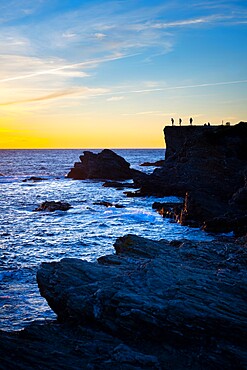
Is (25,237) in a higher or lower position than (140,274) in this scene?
lower

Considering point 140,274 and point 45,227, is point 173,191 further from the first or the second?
point 140,274

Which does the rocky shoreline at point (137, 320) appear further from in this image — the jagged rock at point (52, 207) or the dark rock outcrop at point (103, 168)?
the dark rock outcrop at point (103, 168)

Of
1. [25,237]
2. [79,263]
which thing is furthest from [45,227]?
[79,263]

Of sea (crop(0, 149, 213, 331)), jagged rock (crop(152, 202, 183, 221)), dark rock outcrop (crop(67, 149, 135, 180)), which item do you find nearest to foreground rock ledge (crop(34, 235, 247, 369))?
sea (crop(0, 149, 213, 331))

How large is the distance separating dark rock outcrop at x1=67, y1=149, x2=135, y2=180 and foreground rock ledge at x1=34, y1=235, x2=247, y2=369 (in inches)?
2504

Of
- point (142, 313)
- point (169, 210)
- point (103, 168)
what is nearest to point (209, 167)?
point (169, 210)

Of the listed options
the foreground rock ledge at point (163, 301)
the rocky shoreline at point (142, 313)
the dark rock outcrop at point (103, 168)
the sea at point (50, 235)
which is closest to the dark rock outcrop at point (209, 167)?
the sea at point (50, 235)

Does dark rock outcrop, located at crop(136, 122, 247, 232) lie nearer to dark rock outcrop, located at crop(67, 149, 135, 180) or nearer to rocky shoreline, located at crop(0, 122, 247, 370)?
dark rock outcrop, located at crop(67, 149, 135, 180)

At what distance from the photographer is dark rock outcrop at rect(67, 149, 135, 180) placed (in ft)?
253

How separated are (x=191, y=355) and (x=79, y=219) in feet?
82.7

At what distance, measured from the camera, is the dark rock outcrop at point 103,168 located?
3031 inches

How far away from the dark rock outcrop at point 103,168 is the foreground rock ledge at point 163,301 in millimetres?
63595

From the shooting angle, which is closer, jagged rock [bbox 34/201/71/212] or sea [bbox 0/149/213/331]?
sea [bbox 0/149/213/331]

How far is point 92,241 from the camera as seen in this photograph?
80.7 ft
